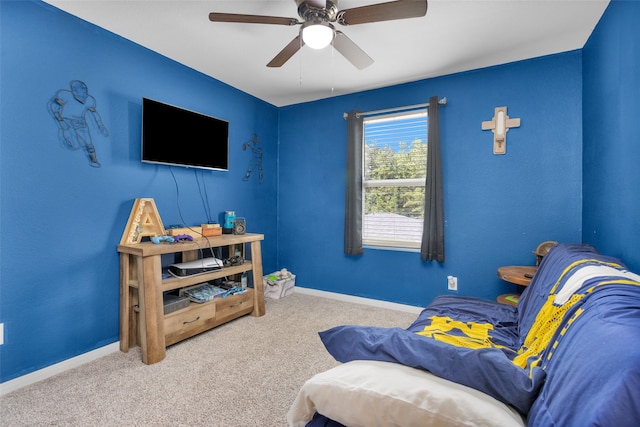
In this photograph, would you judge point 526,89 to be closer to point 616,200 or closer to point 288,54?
point 616,200

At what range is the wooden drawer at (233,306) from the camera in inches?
104

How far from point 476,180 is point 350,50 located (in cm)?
170

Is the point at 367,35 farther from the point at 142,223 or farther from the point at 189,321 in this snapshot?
the point at 189,321

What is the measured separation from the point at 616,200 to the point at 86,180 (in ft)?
11.2

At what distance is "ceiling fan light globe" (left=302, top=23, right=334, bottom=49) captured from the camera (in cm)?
170

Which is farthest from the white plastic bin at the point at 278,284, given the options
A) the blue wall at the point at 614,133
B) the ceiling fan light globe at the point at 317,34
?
the blue wall at the point at 614,133

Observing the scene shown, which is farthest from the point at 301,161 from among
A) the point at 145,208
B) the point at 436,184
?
the point at 145,208

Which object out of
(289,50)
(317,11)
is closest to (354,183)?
(289,50)

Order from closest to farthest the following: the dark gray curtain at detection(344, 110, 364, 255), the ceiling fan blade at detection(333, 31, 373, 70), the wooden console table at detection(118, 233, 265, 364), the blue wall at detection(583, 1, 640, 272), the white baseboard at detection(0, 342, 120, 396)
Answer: the blue wall at detection(583, 1, 640, 272) < the white baseboard at detection(0, 342, 120, 396) < the ceiling fan blade at detection(333, 31, 373, 70) < the wooden console table at detection(118, 233, 265, 364) < the dark gray curtain at detection(344, 110, 364, 255)

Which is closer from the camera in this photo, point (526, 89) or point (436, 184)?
point (526, 89)

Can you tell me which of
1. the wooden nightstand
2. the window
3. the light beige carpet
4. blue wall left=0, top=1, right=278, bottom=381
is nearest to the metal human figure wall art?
blue wall left=0, top=1, right=278, bottom=381

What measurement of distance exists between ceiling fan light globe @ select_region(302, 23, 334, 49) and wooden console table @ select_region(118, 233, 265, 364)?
1.70 metres

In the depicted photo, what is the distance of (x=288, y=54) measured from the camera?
6.86 feet

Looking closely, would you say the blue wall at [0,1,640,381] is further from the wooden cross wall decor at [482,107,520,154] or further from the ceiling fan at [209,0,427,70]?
the ceiling fan at [209,0,427,70]
